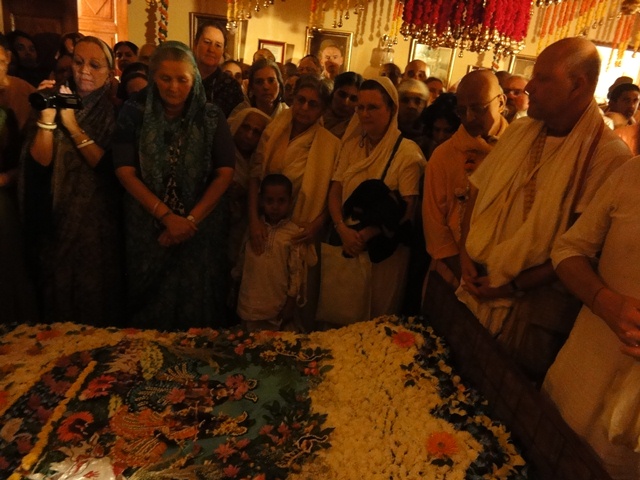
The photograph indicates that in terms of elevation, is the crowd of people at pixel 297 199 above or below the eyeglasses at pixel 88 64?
below

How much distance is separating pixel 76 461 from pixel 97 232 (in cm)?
153

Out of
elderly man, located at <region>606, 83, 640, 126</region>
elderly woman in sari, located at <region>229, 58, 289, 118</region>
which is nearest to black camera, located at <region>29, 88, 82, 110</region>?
elderly woman in sari, located at <region>229, 58, 289, 118</region>

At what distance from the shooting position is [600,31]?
10.1 m

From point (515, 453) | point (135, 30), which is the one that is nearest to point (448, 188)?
point (515, 453)

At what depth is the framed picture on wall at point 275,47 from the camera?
9234 millimetres

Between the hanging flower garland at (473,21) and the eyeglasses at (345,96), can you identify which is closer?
the eyeglasses at (345,96)

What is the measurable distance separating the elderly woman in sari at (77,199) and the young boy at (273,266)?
0.82 metres

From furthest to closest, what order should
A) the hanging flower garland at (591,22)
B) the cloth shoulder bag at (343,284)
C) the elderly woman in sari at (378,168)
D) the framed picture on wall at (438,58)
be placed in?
1. the framed picture on wall at (438,58)
2. the hanging flower garland at (591,22)
3. the cloth shoulder bag at (343,284)
4. the elderly woman in sari at (378,168)

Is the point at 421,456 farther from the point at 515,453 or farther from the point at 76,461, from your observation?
the point at 76,461

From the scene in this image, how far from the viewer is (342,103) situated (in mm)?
3484

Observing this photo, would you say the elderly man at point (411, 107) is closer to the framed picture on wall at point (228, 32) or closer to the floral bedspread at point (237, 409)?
the floral bedspread at point (237, 409)

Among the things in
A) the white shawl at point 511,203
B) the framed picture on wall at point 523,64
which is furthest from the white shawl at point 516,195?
the framed picture on wall at point 523,64

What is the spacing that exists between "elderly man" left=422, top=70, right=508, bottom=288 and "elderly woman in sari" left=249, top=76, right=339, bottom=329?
0.74m

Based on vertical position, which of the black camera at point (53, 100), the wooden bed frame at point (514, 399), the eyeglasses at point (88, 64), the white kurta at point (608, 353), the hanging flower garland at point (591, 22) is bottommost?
the wooden bed frame at point (514, 399)
